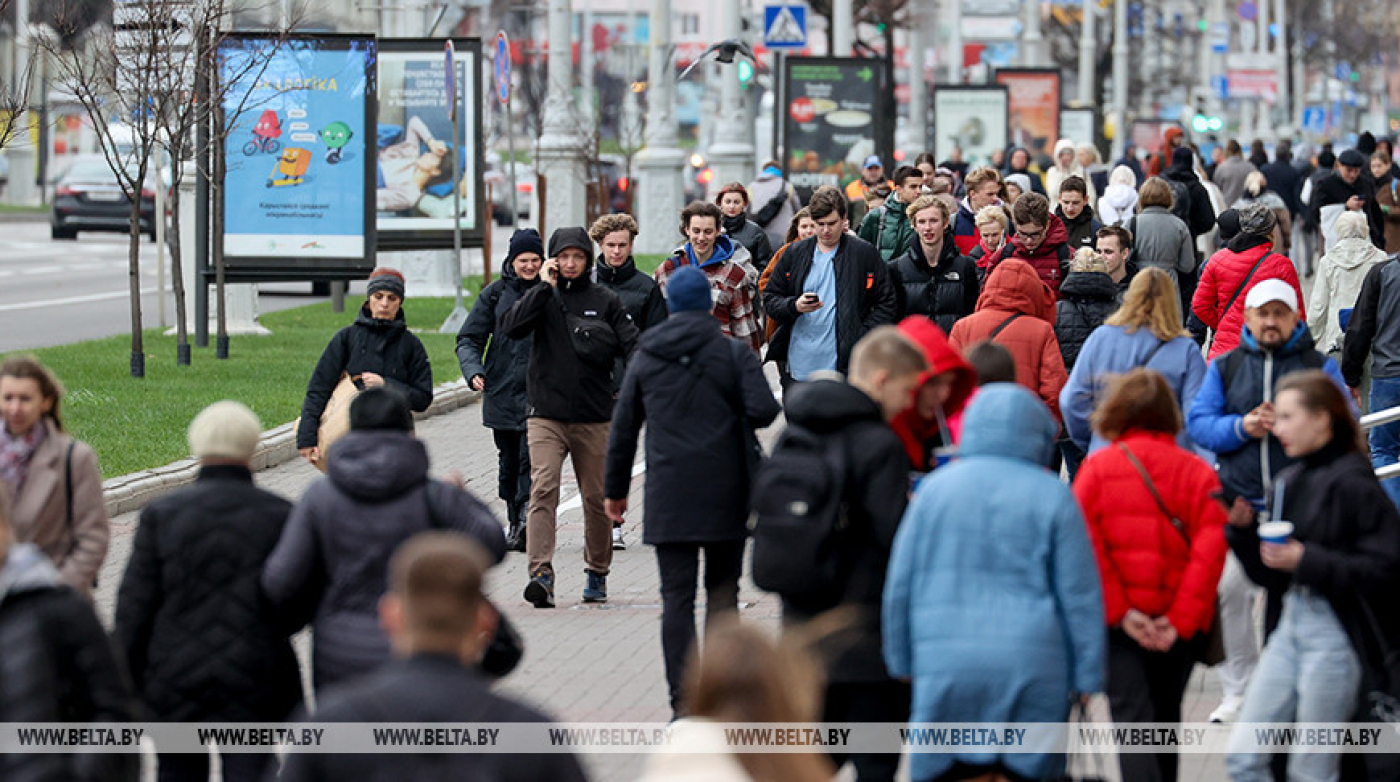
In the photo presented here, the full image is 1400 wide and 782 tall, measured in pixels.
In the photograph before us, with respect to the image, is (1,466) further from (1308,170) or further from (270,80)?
(1308,170)

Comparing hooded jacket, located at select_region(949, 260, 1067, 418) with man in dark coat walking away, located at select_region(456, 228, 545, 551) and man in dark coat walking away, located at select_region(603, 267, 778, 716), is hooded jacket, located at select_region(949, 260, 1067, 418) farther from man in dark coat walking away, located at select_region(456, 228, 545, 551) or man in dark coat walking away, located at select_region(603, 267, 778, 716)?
man in dark coat walking away, located at select_region(456, 228, 545, 551)

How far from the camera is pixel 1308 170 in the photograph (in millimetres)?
31109

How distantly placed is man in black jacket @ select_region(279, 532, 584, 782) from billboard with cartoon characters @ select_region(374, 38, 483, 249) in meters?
19.5

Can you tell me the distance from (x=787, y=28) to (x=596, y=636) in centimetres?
1987

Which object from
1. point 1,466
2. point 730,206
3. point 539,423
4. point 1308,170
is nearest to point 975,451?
point 1,466

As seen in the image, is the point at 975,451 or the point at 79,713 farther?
the point at 975,451

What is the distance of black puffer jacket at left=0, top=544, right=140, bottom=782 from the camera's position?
4914 mm

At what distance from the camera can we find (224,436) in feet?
20.5

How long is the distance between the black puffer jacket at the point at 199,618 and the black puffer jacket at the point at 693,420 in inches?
88.6

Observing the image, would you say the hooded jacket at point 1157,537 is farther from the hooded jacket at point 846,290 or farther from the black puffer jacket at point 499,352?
the black puffer jacket at point 499,352

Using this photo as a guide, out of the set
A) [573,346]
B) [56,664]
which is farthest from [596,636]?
[56,664]

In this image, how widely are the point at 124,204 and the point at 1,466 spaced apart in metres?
39.3

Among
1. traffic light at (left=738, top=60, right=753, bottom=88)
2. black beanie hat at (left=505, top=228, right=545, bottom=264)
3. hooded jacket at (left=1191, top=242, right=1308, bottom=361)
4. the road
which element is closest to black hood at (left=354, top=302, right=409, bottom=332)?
black beanie hat at (left=505, top=228, right=545, bottom=264)

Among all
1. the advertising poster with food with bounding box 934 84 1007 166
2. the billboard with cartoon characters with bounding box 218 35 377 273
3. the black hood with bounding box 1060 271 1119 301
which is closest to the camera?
the black hood with bounding box 1060 271 1119 301
